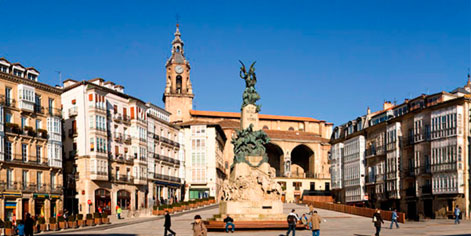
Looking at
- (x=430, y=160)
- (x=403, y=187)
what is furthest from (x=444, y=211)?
(x=403, y=187)

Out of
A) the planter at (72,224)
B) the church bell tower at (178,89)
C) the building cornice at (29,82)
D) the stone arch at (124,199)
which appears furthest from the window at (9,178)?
the church bell tower at (178,89)

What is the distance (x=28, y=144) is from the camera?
64.0 meters

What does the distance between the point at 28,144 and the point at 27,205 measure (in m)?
5.75

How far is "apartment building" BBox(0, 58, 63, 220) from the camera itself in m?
61.0

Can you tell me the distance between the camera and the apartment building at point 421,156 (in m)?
64.2

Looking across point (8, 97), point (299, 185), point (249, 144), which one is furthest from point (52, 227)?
point (299, 185)

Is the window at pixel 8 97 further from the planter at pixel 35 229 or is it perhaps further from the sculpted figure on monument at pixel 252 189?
the sculpted figure on monument at pixel 252 189

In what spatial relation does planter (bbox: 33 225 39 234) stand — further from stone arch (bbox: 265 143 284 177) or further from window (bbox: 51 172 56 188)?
stone arch (bbox: 265 143 284 177)

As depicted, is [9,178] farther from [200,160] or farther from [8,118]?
[200,160]

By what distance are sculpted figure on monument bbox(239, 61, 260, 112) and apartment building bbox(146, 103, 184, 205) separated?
3783 centimetres

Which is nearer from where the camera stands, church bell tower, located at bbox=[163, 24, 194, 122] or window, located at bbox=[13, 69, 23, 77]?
window, located at bbox=[13, 69, 23, 77]

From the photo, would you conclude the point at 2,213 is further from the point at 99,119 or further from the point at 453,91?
the point at 453,91

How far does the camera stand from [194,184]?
4218 inches

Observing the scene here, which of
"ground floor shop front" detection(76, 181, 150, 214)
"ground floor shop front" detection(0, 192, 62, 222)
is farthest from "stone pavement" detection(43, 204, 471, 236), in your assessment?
"ground floor shop front" detection(76, 181, 150, 214)
